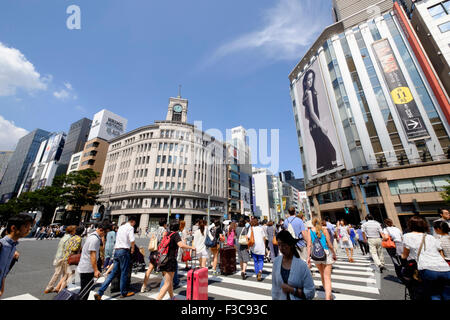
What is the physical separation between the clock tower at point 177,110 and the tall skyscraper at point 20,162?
293 ft

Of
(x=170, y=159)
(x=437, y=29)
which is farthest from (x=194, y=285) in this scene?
(x=170, y=159)

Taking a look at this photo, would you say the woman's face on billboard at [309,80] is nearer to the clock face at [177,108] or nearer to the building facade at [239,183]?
the building facade at [239,183]

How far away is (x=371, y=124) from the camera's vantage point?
26.5 m

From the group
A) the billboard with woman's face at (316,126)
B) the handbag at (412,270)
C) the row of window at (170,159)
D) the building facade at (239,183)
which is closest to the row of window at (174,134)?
the row of window at (170,159)

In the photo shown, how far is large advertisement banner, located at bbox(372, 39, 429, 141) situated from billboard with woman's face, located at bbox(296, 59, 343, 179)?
803 cm

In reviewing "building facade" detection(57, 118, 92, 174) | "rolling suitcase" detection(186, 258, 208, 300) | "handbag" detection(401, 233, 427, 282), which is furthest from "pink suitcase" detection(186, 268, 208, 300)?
"building facade" detection(57, 118, 92, 174)

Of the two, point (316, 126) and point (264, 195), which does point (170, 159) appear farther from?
point (264, 195)

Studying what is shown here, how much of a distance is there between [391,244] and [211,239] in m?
5.91

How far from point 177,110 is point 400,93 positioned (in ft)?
152

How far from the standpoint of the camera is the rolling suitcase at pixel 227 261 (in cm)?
664

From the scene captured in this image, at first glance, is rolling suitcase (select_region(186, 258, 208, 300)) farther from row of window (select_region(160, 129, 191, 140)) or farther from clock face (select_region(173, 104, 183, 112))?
clock face (select_region(173, 104, 183, 112))
